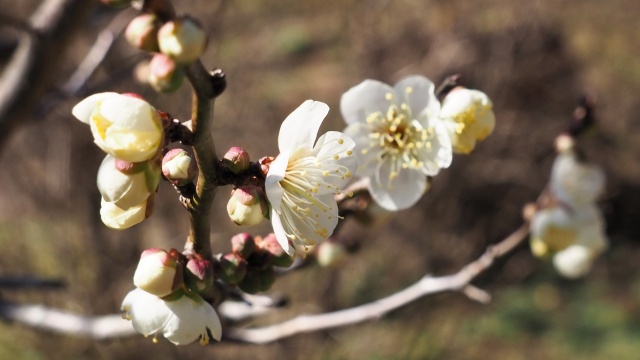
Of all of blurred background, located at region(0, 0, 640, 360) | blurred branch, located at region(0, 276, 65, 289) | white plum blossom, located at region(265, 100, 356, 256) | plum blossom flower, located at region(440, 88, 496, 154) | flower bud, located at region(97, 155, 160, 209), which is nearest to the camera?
flower bud, located at region(97, 155, 160, 209)

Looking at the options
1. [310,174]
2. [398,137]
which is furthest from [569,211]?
[310,174]

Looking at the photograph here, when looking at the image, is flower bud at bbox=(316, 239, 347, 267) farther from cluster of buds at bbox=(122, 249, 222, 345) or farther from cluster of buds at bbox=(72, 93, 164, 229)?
cluster of buds at bbox=(72, 93, 164, 229)

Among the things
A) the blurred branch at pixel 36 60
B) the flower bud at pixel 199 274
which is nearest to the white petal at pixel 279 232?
the flower bud at pixel 199 274

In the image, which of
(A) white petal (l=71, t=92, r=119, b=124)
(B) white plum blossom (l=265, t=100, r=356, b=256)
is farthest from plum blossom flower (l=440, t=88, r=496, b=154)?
(A) white petal (l=71, t=92, r=119, b=124)

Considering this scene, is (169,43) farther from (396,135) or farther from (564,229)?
(564,229)

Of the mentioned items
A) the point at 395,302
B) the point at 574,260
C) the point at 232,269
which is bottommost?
the point at 232,269

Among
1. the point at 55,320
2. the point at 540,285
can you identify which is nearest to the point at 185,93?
the point at 55,320

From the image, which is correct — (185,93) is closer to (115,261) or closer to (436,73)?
(115,261)

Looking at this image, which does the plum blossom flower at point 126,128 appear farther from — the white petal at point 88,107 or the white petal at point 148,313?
the white petal at point 148,313
